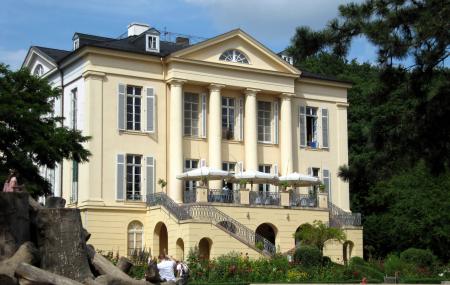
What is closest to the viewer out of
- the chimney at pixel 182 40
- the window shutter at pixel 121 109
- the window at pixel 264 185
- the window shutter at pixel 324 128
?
the window shutter at pixel 121 109

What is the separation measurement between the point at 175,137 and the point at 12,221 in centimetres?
2952

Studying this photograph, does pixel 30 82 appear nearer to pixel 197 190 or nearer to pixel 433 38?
pixel 197 190

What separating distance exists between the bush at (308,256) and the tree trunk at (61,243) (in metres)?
20.8

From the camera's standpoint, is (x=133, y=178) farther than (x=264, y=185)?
No

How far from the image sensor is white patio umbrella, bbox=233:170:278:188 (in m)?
44.3

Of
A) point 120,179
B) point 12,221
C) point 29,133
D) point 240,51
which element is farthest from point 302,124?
point 12,221

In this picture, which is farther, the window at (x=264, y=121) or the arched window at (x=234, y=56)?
the window at (x=264, y=121)

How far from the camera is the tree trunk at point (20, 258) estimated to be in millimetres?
15828

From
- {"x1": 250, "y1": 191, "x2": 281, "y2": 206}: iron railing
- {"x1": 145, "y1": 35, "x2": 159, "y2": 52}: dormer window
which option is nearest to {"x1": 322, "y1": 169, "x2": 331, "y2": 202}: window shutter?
{"x1": 250, "y1": 191, "x2": 281, "y2": 206}: iron railing

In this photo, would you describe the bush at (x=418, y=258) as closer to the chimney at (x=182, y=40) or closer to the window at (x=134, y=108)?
the window at (x=134, y=108)

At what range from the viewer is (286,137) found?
49.6m

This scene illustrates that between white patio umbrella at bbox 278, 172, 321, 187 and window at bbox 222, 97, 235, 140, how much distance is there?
4066 millimetres

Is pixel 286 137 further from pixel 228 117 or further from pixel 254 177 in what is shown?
pixel 254 177

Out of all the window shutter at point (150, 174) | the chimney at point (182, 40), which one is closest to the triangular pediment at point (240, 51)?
the window shutter at point (150, 174)
